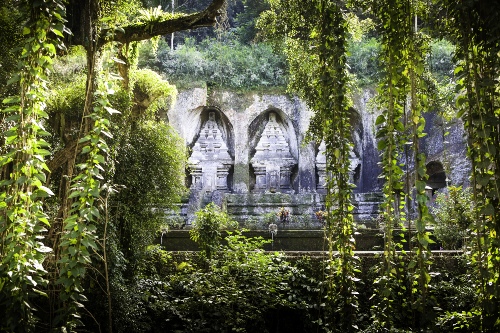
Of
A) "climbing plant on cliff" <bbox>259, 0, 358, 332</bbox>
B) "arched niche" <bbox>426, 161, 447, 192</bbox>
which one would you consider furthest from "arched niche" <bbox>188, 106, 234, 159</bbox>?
"climbing plant on cliff" <bbox>259, 0, 358, 332</bbox>

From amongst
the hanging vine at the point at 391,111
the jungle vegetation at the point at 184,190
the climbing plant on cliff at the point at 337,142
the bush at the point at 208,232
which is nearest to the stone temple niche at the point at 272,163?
the jungle vegetation at the point at 184,190

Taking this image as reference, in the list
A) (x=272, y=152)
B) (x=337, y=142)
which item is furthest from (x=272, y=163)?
(x=337, y=142)

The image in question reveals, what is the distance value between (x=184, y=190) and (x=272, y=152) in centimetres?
1096

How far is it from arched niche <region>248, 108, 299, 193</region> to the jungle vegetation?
854 centimetres

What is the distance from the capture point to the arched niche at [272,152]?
63.7 ft

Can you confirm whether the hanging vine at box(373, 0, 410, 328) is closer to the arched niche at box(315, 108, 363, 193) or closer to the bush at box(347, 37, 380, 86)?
the bush at box(347, 37, 380, 86)

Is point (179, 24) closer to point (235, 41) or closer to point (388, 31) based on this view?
point (388, 31)

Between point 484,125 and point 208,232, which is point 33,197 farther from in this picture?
point 208,232

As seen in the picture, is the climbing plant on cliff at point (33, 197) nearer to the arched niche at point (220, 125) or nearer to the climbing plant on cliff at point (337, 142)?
the climbing plant on cliff at point (337, 142)

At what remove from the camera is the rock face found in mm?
18766

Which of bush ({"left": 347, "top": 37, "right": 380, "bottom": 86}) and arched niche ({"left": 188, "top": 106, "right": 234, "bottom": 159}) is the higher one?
bush ({"left": 347, "top": 37, "right": 380, "bottom": 86})

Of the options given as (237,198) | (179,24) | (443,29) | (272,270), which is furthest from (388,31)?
(237,198)

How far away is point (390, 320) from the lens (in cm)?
412

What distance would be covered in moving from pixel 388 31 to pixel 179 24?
2.94 m
